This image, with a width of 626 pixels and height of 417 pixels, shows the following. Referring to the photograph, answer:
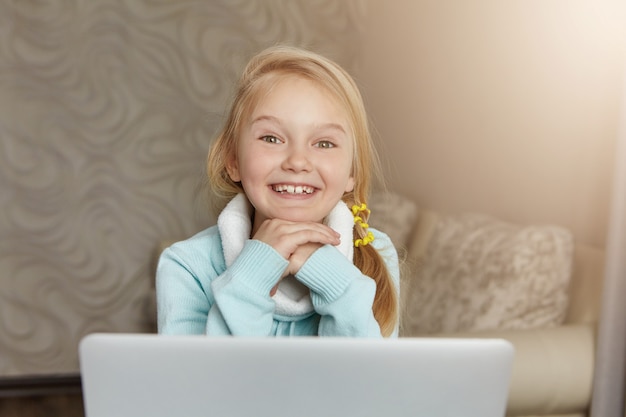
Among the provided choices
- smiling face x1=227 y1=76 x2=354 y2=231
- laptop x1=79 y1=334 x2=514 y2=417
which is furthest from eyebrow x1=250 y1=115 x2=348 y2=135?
laptop x1=79 y1=334 x2=514 y2=417

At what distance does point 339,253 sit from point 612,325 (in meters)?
1.21

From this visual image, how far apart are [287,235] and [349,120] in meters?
0.19

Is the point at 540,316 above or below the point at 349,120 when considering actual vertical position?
below

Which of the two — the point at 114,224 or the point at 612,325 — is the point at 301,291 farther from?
the point at 114,224

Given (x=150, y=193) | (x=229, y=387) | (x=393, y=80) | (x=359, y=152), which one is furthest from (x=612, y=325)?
(x=150, y=193)

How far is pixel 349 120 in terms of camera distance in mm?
1051

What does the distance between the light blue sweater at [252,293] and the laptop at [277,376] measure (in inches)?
12.5

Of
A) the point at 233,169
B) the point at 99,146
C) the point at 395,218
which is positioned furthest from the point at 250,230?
the point at 99,146

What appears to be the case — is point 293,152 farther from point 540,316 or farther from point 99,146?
point 99,146

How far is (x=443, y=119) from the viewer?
3129mm

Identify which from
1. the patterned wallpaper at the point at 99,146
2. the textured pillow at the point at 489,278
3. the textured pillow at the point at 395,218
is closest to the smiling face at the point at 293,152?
the textured pillow at the point at 489,278

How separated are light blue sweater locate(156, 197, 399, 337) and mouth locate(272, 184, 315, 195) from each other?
76 mm

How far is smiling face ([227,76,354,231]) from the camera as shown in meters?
1.00

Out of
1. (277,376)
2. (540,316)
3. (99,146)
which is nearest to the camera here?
(277,376)
